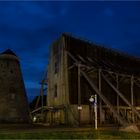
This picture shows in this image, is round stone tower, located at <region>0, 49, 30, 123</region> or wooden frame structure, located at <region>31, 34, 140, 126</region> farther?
wooden frame structure, located at <region>31, 34, 140, 126</region>

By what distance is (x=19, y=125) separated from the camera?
31719 millimetres

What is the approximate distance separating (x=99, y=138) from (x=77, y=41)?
77.2ft

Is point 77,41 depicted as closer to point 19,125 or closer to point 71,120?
point 71,120

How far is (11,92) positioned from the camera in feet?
108

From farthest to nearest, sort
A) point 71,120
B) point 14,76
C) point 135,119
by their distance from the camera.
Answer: point 135,119 → point 71,120 → point 14,76

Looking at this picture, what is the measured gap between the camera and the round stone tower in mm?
32188

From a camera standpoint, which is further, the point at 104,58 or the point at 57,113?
the point at 104,58

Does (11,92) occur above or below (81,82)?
below

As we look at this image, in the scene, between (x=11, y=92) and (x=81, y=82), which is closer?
(x=11, y=92)

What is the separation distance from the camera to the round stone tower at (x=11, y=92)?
106ft

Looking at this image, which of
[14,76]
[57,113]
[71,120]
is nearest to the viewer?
[14,76]

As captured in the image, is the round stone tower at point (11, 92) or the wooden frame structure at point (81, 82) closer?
the round stone tower at point (11, 92)

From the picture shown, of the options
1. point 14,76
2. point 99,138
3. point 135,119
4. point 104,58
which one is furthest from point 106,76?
point 99,138

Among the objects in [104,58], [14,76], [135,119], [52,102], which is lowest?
[135,119]
